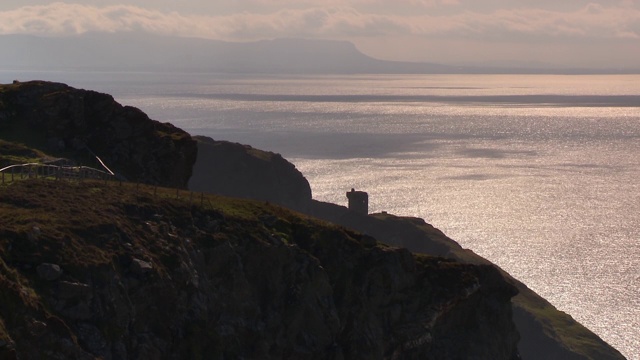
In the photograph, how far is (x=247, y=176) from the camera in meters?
135

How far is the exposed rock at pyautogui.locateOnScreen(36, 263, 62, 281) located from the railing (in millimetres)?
11643

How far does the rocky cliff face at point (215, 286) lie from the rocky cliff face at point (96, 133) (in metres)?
12.6

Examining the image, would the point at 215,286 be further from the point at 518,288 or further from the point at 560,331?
the point at 560,331

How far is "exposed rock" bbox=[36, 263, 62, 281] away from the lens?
33.7 meters

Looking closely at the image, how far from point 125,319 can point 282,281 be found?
8161mm

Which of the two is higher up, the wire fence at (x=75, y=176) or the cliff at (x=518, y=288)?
the wire fence at (x=75, y=176)

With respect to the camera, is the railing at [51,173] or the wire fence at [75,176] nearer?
the wire fence at [75,176]

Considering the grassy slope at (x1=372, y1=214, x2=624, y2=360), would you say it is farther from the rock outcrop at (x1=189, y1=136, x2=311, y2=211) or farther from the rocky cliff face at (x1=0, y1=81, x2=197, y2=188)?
the rocky cliff face at (x1=0, y1=81, x2=197, y2=188)

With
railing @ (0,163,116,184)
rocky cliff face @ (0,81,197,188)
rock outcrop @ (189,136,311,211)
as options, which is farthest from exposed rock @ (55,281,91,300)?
rock outcrop @ (189,136,311,211)

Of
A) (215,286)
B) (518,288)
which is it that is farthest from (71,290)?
(518,288)

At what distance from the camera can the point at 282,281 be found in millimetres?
41562

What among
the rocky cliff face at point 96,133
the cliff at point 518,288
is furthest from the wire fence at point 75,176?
the cliff at point 518,288

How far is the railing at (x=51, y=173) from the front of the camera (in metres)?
46.3

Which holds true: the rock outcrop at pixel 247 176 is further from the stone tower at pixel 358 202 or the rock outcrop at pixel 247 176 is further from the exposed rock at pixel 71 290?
the exposed rock at pixel 71 290
